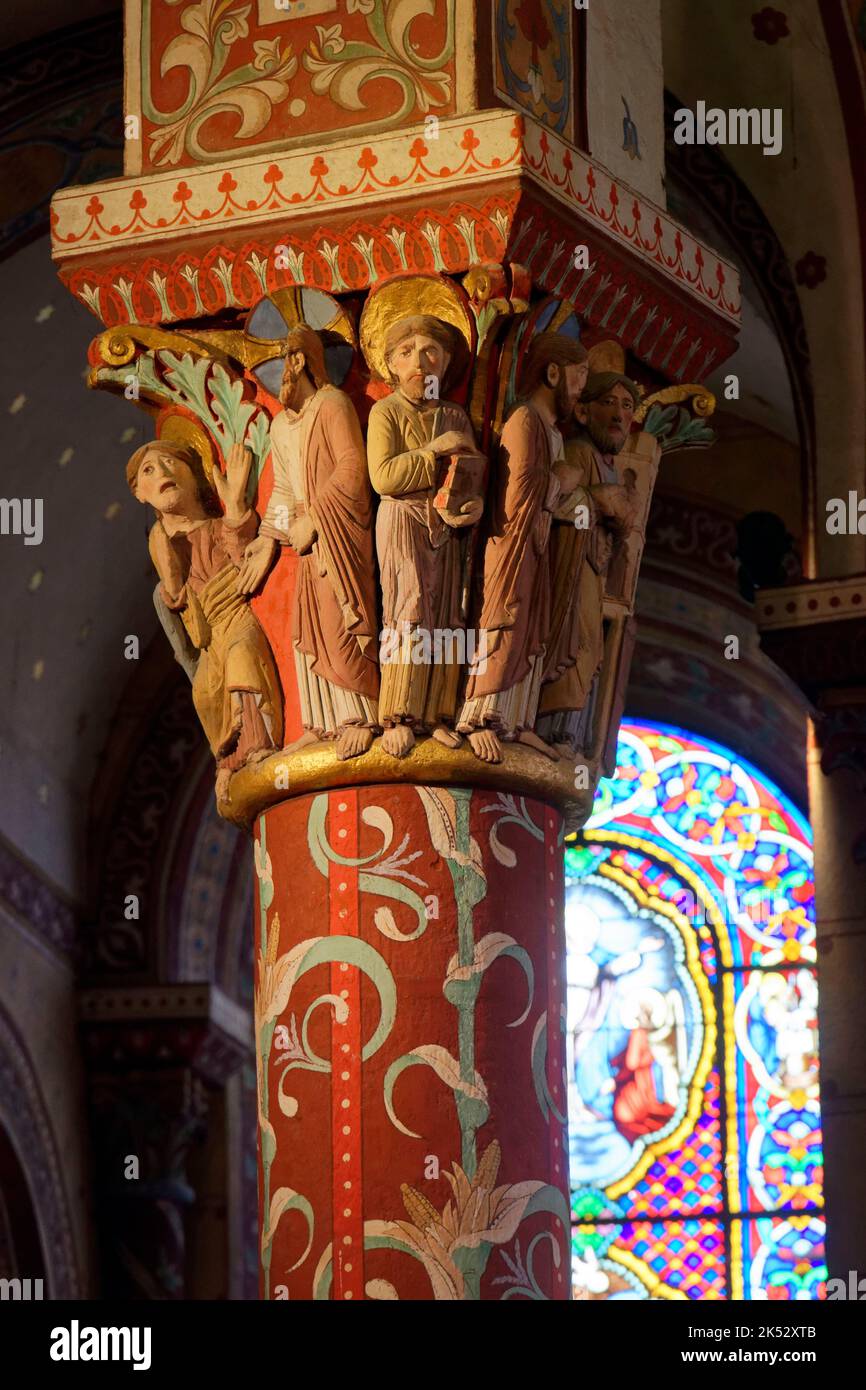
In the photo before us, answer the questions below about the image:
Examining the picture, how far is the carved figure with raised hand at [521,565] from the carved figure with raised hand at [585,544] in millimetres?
36

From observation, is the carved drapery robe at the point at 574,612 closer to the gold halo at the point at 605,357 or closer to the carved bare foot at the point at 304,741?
the gold halo at the point at 605,357

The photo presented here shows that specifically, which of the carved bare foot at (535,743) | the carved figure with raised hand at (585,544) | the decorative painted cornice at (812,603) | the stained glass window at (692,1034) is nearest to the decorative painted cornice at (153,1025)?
the stained glass window at (692,1034)

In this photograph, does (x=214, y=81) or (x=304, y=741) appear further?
(x=214, y=81)

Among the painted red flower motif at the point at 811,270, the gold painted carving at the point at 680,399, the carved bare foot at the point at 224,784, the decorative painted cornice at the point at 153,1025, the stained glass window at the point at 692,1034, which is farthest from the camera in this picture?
the stained glass window at the point at 692,1034

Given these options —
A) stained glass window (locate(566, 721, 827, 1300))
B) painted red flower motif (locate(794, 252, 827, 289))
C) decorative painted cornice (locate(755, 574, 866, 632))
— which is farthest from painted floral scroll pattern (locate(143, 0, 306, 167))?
stained glass window (locate(566, 721, 827, 1300))

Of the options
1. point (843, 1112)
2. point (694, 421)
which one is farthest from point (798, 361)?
point (694, 421)

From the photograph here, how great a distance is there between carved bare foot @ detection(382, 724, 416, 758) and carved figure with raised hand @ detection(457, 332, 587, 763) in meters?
0.08

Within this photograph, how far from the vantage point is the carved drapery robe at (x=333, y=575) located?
14.8 feet

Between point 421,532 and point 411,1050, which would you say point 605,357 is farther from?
point 411,1050

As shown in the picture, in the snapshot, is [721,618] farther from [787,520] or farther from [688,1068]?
[688,1068]

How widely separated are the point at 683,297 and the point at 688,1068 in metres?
6.66

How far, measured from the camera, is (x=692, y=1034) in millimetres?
11273

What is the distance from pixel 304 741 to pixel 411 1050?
526mm

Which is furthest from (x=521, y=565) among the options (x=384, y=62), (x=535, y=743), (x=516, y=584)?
(x=384, y=62)
